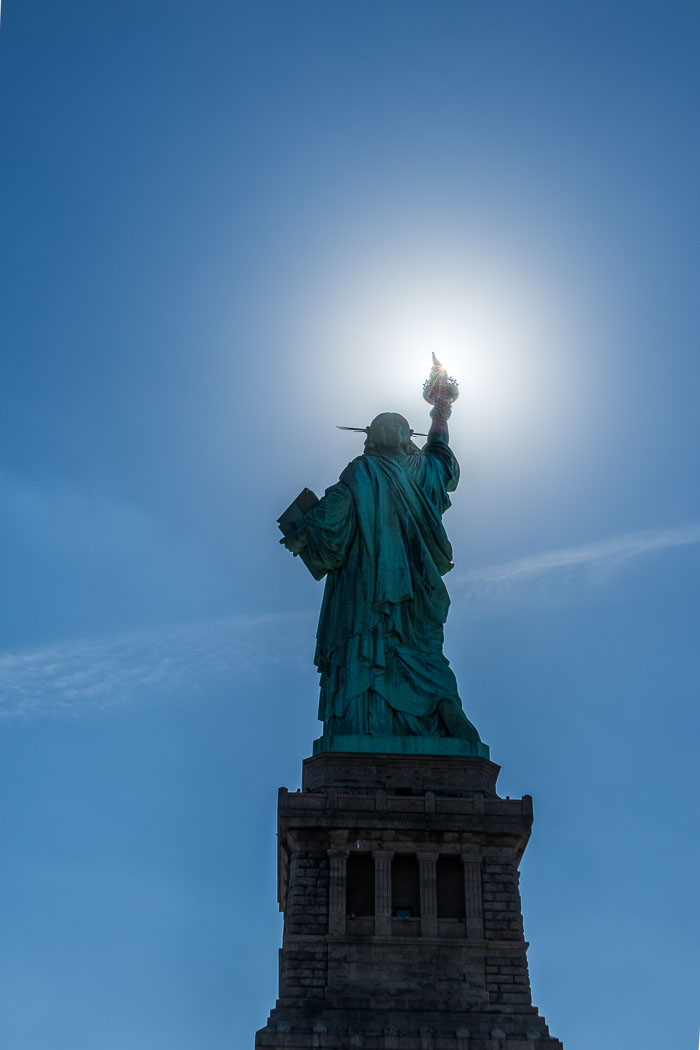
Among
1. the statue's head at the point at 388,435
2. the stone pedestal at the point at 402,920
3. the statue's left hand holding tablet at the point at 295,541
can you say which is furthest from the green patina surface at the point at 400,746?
the statue's head at the point at 388,435

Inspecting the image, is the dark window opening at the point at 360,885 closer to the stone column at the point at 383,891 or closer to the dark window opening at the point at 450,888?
the stone column at the point at 383,891

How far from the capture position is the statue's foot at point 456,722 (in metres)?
28.4

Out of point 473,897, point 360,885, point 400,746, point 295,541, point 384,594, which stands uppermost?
point 295,541

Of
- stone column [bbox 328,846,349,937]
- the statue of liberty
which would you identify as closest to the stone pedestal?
stone column [bbox 328,846,349,937]

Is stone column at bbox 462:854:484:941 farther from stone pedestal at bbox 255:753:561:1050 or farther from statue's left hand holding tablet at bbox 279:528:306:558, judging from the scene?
statue's left hand holding tablet at bbox 279:528:306:558

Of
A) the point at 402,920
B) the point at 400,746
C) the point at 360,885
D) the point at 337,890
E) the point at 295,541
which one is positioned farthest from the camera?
the point at 295,541

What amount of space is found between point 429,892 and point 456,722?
4465 mm

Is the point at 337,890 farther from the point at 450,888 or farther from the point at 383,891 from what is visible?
the point at 450,888

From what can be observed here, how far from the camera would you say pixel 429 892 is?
25297 millimetres

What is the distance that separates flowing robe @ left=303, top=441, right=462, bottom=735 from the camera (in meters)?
28.9

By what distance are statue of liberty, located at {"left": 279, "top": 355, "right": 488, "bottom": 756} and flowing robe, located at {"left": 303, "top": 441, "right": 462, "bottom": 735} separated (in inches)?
1.0

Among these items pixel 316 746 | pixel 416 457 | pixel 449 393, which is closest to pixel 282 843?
pixel 316 746

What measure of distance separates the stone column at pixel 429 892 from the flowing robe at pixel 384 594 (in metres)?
3.51

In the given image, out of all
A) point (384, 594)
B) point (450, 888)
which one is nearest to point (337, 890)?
point (450, 888)
